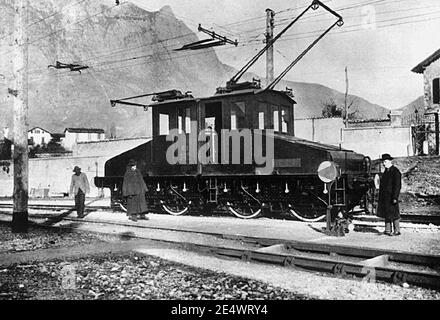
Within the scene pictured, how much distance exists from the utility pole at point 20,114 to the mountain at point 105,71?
292 ft

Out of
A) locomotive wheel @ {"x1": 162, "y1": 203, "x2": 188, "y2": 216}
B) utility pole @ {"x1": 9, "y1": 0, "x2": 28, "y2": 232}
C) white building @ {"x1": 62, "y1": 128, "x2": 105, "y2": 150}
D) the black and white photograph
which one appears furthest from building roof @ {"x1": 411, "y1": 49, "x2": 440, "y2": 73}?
white building @ {"x1": 62, "y1": 128, "x2": 105, "y2": 150}

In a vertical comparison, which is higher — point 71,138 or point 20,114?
point 71,138

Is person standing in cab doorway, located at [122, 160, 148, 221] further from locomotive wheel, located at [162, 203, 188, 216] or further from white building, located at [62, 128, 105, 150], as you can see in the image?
white building, located at [62, 128, 105, 150]

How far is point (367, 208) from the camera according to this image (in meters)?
11.3

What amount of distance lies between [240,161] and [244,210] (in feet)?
4.46

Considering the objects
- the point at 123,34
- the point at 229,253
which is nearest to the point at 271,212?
the point at 229,253

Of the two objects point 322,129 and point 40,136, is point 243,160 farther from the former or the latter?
point 40,136

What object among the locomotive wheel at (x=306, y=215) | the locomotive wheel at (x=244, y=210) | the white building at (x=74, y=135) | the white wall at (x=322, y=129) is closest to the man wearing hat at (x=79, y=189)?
the locomotive wheel at (x=244, y=210)

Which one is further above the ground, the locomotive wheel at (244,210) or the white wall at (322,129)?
the white wall at (322,129)

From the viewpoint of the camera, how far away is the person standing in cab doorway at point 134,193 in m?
11.8

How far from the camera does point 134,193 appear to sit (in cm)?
1180

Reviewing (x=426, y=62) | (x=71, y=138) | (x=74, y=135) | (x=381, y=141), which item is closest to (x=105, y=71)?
(x=74, y=135)

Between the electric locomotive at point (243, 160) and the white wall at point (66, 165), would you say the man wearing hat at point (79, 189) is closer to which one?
the electric locomotive at point (243, 160)

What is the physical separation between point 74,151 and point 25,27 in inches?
1032
